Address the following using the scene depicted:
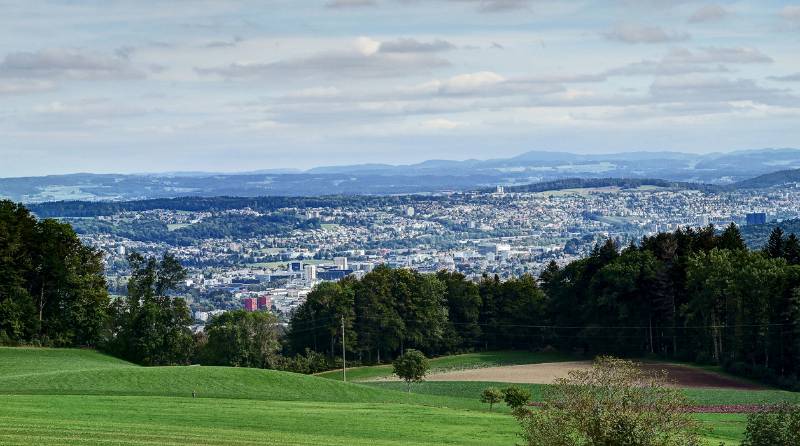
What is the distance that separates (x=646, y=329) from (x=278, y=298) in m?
101

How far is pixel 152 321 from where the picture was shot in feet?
286

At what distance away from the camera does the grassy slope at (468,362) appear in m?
94.3

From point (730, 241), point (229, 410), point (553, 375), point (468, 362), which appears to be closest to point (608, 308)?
point (730, 241)

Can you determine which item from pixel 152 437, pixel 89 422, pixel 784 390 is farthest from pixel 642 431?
pixel 784 390

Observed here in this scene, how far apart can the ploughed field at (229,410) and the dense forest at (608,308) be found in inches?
502

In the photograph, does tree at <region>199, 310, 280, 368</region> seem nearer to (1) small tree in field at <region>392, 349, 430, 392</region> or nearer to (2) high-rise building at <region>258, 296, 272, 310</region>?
(1) small tree in field at <region>392, 349, 430, 392</region>

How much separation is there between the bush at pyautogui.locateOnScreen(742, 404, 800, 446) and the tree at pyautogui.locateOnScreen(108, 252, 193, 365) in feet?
195

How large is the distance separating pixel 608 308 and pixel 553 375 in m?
16.3

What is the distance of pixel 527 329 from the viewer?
4299 inches

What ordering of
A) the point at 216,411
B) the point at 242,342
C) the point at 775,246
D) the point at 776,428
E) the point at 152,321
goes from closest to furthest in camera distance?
the point at 776,428
the point at 216,411
the point at 152,321
the point at 242,342
the point at 775,246

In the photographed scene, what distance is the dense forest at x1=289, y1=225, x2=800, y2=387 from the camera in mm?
86500

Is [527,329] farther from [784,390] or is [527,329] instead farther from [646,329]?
[784,390]

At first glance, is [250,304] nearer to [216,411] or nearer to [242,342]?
[242,342]

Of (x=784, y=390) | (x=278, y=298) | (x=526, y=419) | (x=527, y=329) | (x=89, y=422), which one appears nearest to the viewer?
(x=526, y=419)
